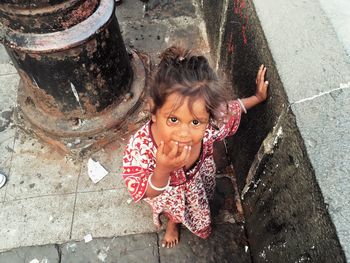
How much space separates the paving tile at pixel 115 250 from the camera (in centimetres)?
262

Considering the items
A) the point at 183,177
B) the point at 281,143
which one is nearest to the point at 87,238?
the point at 183,177

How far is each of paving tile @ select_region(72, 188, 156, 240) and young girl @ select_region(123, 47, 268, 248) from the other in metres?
0.44

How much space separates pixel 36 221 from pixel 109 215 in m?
0.61

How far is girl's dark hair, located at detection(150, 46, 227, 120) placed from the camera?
1.49 meters

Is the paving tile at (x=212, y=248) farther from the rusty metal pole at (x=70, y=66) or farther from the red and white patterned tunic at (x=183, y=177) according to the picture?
the rusty metal pole at (x=70, y=66)

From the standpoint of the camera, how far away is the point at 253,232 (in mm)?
2441

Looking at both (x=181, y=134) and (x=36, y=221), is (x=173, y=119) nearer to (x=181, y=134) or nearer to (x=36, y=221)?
(x=181, y=134)

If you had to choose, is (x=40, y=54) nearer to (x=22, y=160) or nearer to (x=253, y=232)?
(x=22, y=160)

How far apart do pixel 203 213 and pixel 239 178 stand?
55cm

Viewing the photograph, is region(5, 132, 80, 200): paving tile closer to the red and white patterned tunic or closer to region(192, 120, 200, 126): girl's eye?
the red and white patterned tunic

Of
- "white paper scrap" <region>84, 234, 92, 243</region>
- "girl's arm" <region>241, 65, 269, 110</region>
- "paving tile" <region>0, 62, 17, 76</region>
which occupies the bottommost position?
"white paper scrap" <region>84, 234, 92, 243</region>

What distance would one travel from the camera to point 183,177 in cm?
195

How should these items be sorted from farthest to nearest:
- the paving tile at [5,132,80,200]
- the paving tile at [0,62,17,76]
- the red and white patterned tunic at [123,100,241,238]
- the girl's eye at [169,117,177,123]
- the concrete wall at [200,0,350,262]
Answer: the paving tile at [0,62,17,76] < the paving tile at [5,132,80,200] < the red and white patterned tunic at [123,100,241,238] < the girl's eye at [169,117,177,123] < the concrete wall at [200,0,350,262]

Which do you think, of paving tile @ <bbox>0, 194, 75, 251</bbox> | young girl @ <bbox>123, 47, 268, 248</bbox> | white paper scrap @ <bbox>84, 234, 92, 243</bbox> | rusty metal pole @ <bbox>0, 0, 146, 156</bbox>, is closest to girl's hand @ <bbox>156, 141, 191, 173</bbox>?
young girl @ <bbox>123, 47, 268, 248</bbox>
